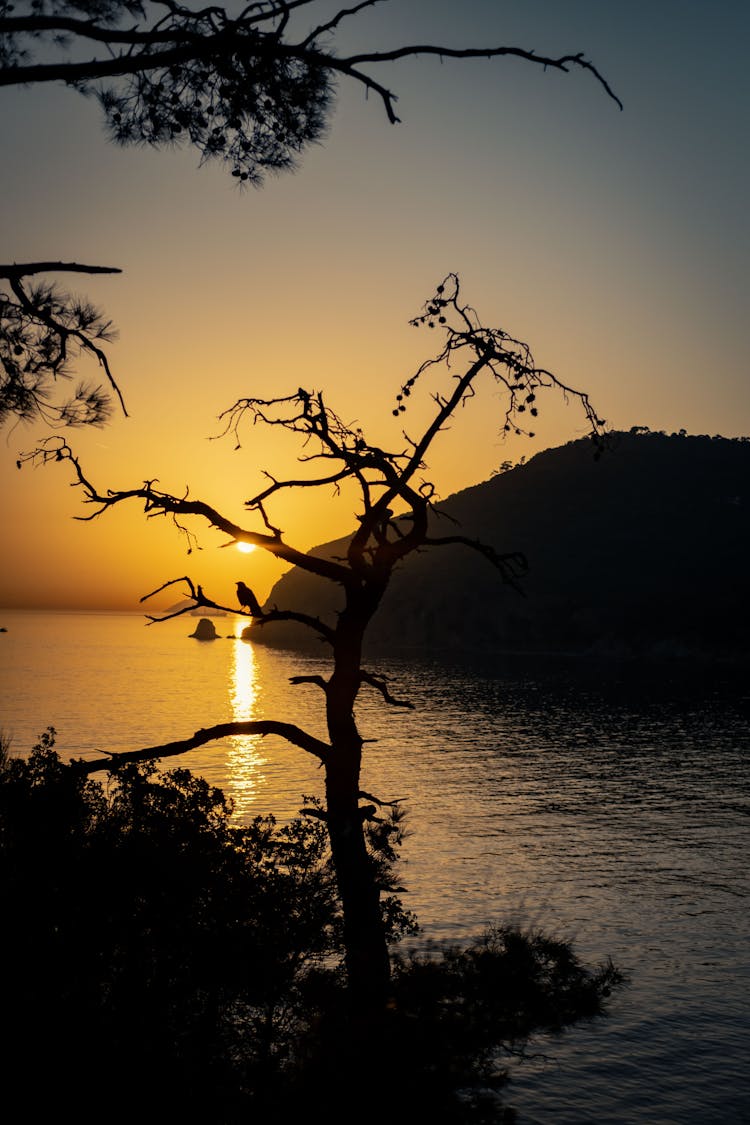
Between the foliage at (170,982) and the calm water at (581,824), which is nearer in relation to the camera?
the foliage at (170,982)

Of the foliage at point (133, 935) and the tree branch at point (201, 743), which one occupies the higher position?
the tree branch at point (201, 743)

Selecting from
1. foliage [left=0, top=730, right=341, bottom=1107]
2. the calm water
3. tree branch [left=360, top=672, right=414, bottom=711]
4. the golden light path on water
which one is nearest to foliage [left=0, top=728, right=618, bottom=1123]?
foliage [left=0, top=730, right=341, bottom=1107]

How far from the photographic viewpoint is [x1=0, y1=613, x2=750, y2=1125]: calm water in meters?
22.5

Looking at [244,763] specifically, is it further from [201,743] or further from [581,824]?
[201,743]

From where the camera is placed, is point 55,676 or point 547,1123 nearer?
point 547,1123

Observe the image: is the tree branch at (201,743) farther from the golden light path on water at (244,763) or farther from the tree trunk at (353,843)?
the golden light path on water at (244,763)

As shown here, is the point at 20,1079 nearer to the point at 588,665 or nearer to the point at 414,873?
the point at 414,873

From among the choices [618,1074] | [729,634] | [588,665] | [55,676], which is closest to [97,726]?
[55,676]

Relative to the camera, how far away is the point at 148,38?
24.7ft

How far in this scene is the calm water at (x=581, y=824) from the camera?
22.5 metres

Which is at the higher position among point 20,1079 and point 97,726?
point 20,1079

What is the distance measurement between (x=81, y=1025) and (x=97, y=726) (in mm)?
93464

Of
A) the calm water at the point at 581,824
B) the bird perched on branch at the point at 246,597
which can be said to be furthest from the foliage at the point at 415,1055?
the calm water at the point at 581,824

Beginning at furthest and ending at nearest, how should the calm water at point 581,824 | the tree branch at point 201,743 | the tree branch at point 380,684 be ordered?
the calm water at point 581,824 < the tree branch at point 380,684 < the tree branch at point 201,743
